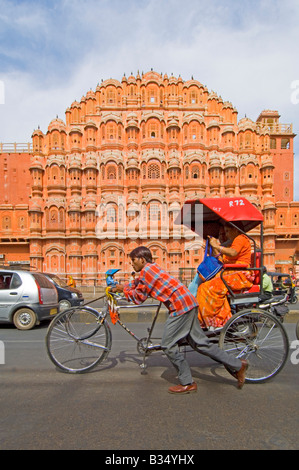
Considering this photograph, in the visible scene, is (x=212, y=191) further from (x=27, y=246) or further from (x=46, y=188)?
(x=27, y=246)

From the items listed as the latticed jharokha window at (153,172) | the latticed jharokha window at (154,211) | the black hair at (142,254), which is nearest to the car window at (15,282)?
the black hair at (142,254)

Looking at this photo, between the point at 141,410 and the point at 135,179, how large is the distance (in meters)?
29.9

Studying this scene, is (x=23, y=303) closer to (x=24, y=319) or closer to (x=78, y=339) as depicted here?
(x=24, y=319)

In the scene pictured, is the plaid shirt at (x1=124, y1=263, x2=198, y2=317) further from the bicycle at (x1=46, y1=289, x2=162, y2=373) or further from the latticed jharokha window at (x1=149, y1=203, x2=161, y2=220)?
the latticed jharokha window at (x1=149, y1=203, x2=161, y2=220)

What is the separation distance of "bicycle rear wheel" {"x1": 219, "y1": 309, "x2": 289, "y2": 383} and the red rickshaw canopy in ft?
3.99

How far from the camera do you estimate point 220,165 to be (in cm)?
3219

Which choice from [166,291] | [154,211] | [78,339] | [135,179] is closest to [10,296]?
[78,339]

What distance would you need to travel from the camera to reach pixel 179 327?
348 centimetres

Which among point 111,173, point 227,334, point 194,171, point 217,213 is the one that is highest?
point 194,171

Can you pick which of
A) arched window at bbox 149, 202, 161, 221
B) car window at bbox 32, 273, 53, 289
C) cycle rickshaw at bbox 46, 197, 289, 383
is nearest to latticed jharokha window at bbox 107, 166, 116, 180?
arched window at bbox 149, 202, 161, 221

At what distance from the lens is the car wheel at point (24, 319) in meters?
7.98

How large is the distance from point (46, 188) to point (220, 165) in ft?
58.1

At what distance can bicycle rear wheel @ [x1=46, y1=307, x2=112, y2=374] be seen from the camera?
4.01 meters
